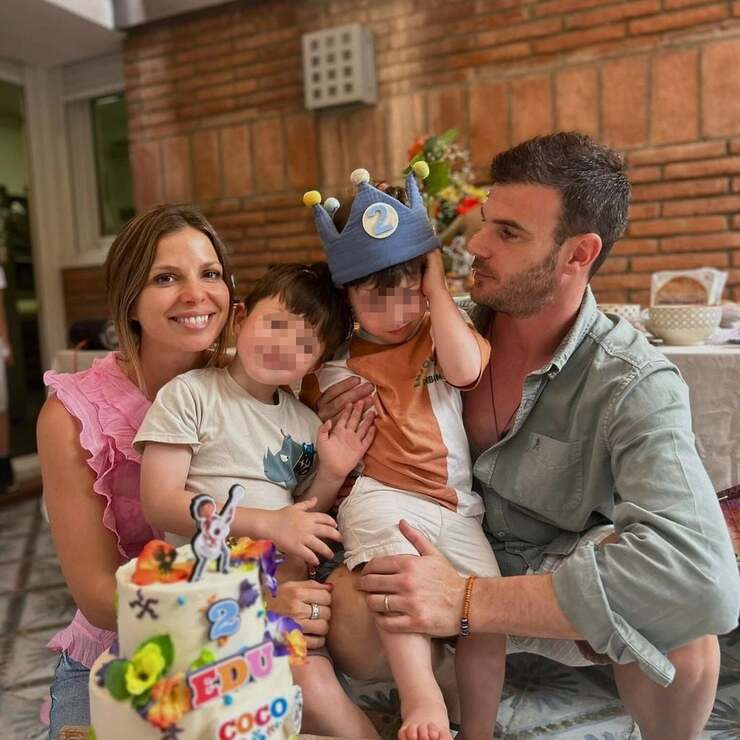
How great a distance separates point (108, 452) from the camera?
4.22 feet

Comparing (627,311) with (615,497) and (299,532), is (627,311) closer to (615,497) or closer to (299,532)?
(615,497)

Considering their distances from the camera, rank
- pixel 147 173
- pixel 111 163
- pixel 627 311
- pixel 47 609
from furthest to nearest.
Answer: pixel 111 163
pixel 147 173
pixel 47 609
pixel 627 311

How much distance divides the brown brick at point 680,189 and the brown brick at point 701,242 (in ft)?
0.68

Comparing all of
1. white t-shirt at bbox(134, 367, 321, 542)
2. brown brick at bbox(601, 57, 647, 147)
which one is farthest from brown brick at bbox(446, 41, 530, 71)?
white t-shirt at bbox(134, 367, 321, 542)

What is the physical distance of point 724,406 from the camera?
161cm

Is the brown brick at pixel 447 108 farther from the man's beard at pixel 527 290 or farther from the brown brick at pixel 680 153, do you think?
the man's beard at pixel 527 290

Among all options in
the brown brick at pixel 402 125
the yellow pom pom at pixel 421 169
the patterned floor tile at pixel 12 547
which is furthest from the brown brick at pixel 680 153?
the patterned floor tile at pixel 12 547

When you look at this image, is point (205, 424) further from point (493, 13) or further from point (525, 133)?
point (493, 13)

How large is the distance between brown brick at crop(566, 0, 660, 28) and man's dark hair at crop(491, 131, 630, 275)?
9.00 ft

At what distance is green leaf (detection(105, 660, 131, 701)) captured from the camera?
72cm

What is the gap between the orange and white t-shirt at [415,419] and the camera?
130cm

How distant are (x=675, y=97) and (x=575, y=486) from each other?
3.00 metres

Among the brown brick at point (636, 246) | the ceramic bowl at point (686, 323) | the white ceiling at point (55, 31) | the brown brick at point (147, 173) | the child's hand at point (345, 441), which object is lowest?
the child's hand at point (345, 441)

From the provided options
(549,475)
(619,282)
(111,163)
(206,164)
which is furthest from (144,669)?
(111,163)
